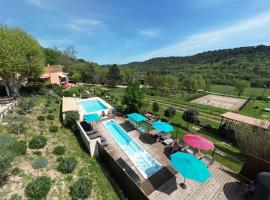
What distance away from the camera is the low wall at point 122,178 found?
7463 millimetres

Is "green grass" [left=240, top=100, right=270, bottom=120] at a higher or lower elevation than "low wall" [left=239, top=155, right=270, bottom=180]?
lower

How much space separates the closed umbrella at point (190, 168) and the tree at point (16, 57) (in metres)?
22.5

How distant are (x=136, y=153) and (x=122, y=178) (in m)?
3.36

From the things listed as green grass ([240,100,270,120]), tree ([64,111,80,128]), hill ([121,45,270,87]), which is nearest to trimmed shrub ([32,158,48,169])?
tree ([64,111,80,128])

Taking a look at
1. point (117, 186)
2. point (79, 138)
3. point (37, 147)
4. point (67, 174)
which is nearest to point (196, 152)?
point (117, 186)

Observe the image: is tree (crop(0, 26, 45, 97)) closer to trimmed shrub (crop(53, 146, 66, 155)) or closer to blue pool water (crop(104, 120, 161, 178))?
trimmed shrub (crop(53, 146, 66, 155))

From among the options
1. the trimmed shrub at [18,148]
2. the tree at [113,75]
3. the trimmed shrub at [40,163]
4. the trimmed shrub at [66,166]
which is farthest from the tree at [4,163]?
the tree at [113,75]

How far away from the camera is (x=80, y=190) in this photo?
8.01 meters

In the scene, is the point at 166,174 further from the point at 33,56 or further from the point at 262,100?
the point at 262,100

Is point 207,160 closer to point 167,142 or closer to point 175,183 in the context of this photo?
point 167,142

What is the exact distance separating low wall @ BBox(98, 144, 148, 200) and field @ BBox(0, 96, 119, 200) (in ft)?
1.68

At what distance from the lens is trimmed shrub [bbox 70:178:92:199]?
7883 millimetres

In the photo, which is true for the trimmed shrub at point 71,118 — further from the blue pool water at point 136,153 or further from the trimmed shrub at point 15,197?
the trimmed shrub at point 15,197

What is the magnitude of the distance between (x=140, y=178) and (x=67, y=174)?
195 inches
